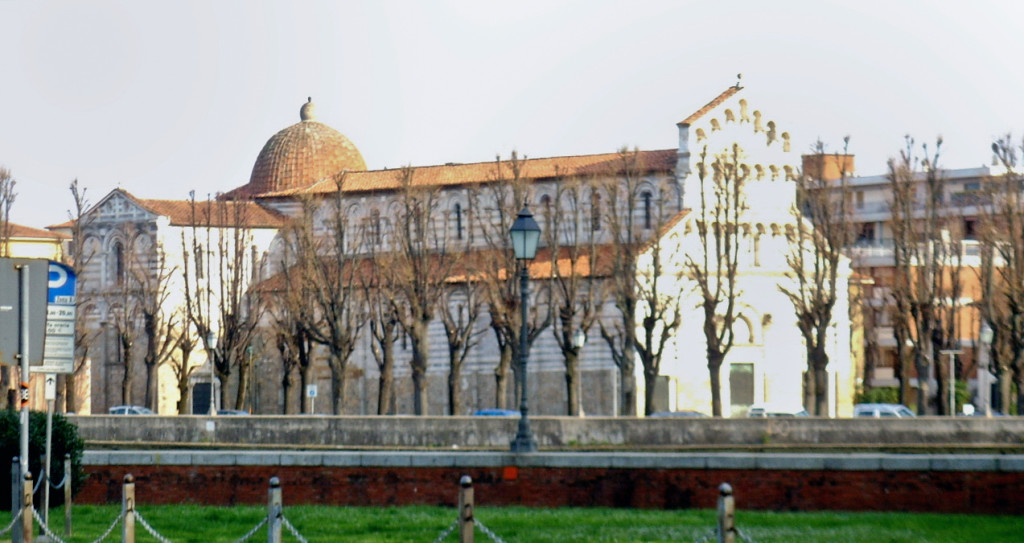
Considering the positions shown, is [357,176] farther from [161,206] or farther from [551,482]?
[551,482]

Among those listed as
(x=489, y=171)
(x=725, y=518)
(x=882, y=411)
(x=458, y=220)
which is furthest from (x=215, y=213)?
(x=725, y=518)

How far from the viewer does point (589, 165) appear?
7494cm

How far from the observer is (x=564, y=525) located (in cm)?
2362

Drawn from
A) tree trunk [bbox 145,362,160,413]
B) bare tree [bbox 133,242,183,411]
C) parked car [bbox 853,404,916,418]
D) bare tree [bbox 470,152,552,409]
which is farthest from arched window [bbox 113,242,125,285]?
parked car [bbox 853,404,916,418]

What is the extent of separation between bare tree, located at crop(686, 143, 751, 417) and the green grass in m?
33.0

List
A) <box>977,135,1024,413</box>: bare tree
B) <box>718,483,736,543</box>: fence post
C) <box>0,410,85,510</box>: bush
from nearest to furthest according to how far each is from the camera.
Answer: <box>718,483,736,543</box>: fence post < <box>0,410,85,510</box>: bush < <box>977,135,1024,413</box>: bare tree

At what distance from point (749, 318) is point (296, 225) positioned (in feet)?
65.1

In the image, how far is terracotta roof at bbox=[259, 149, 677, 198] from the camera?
73.9 meters

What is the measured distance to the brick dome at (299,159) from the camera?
281 feet

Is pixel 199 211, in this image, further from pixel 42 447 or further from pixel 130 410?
pixel 42 447

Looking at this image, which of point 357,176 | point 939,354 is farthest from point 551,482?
point 357,176

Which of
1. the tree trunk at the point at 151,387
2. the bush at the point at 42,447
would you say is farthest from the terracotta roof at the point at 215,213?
the bush at the point at 42,447

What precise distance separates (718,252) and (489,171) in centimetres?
1652

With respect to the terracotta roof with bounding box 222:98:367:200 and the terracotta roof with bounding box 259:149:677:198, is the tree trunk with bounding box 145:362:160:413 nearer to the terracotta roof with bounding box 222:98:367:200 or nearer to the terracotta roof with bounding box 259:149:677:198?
the terracotta roof with bounding box 259:149:677:198
